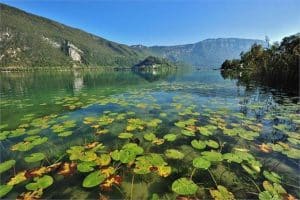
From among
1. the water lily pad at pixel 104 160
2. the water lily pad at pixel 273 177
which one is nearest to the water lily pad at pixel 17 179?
the water lily pad at pixel 104 160

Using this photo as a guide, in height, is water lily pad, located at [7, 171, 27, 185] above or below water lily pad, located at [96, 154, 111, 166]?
below

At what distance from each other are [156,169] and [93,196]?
161 cm

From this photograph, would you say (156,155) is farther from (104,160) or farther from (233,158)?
(233,158)

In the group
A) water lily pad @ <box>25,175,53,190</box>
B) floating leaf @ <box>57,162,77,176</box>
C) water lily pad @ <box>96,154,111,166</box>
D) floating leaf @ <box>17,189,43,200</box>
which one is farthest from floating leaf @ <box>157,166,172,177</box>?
floating leaf @ <box>17,189,43,200</box>

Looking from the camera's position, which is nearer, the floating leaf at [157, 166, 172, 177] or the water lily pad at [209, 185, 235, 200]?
the water lily pad at [209, 185, 235, 200]

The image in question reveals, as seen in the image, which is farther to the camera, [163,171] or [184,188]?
[163,171]

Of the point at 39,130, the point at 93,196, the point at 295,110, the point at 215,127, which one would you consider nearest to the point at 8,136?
the point at 39,130

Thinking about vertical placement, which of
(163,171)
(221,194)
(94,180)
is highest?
(94,180)

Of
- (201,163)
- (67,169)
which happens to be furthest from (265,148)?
(67,169)

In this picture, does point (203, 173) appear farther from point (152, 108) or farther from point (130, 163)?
point (152, 108)

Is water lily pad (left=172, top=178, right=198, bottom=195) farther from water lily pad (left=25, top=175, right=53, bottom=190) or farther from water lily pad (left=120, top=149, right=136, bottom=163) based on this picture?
water lily pad (left=25, top=175, right=53, bottom=190)

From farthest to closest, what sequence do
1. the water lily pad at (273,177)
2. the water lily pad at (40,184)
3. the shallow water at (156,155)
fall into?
the water lily pad at (273,177) < the shallow water at (156,155) < the water lily pad at (40,184)

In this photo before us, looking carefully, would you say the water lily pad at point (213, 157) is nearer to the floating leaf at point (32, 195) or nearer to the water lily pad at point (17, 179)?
the floating leaf at point (32, 195)

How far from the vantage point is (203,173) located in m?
5.13
